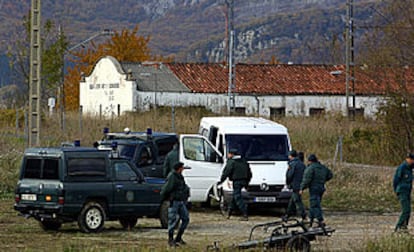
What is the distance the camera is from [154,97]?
68562 mm

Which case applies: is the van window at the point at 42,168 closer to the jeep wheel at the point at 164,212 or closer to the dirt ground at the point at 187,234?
the dirt ground at the point at 187,234

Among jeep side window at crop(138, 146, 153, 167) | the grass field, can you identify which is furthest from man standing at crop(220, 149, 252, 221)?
the grass field

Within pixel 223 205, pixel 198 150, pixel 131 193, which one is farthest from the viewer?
pixel 198 150

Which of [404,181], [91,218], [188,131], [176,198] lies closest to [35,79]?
[91,218]

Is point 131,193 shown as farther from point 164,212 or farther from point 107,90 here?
point 107,90

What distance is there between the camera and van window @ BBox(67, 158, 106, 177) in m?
20.5

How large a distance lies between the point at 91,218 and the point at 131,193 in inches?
47.8

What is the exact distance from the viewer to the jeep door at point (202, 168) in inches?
1029

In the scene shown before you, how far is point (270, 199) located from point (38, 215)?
7.15 metres

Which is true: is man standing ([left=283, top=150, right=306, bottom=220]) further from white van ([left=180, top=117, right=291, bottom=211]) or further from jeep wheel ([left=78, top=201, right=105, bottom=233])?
jeep wheel ([left=78, top=201, right=105, bottom=233])

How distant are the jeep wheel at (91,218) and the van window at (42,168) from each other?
0.98m

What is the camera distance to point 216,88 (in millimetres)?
69688

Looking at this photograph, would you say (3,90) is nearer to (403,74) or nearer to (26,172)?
(403,74)

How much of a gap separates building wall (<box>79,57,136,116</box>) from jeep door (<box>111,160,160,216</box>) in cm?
4482
